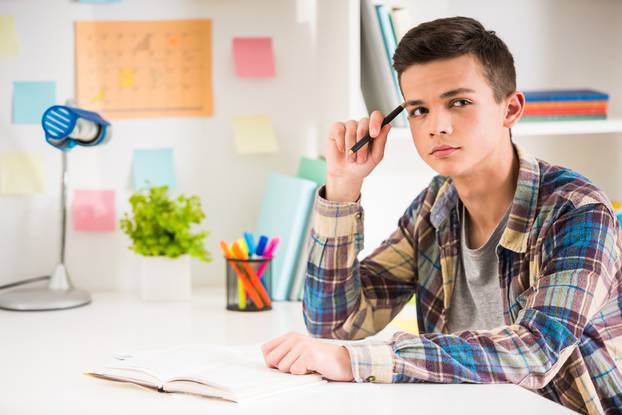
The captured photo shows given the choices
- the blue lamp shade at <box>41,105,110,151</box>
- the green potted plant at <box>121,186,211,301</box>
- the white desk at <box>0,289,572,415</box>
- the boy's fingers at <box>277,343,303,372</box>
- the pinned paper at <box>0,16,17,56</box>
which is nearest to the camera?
the white desk at <box>0,289,572,415</box>

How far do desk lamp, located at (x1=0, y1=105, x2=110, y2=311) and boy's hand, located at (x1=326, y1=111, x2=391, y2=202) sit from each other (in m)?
0.63

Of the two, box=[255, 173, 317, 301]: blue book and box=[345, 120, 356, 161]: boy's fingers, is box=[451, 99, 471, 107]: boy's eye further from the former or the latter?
box=[255, 173, 317, 301]: blue book

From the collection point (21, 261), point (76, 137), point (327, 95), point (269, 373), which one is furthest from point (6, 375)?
point (327, 95)

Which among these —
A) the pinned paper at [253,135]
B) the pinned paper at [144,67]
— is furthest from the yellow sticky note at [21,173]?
the pinned paper at [253,135]

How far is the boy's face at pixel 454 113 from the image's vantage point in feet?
4.62

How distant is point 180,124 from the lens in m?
2.17

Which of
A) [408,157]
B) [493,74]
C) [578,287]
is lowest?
[578,287]

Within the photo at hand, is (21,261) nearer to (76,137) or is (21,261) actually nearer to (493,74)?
(76,137)

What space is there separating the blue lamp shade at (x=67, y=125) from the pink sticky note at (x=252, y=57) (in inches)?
15.4

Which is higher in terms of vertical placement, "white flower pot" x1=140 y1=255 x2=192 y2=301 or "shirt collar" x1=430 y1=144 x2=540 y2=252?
"shirt collar" x1=430 y1=144 x2=540 y2=252

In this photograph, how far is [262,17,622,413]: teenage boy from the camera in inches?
46.1

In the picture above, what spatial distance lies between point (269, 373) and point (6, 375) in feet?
1.38

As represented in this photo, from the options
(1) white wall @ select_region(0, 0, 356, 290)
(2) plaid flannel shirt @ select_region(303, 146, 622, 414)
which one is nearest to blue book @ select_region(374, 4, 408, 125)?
(1) white wall @ select_region(0, 0, 356, 290)

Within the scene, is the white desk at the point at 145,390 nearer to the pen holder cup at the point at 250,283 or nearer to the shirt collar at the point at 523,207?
the pen holder cup at the point at 250,283
